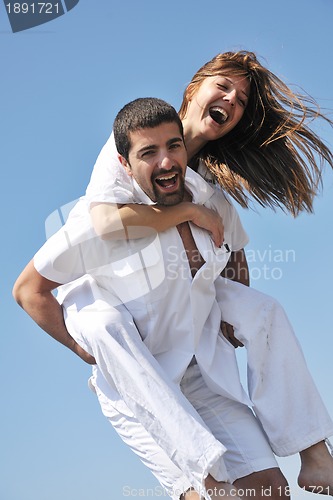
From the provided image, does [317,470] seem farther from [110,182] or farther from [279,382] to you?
[110,182]

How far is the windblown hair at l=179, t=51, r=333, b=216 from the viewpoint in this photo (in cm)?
520

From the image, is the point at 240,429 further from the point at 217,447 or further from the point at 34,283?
the point at 34,283

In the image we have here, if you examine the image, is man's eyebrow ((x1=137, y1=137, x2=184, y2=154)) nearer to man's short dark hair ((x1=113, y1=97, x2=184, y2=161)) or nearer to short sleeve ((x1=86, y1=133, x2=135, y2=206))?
man's short dark hair ((x1=113, y1=97, x2=184, y2=161))

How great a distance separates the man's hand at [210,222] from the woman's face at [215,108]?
0.54 meters

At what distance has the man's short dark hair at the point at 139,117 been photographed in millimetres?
4516

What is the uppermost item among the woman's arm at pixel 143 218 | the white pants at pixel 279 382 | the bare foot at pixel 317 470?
the woman's arm at pixel 143 218

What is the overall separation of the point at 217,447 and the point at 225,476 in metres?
0.17

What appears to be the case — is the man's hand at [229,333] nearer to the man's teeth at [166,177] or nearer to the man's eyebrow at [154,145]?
Result: the man's teeth at [166,177]

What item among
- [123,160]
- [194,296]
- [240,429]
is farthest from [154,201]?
[240,429]

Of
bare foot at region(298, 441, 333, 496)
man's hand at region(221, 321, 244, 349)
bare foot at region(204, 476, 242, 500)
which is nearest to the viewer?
bare foot at region(204, 476, 242, 500)

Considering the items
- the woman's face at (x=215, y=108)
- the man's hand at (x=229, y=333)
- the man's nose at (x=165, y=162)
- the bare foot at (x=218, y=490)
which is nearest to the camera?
the bare foot at (x=218, y=490)

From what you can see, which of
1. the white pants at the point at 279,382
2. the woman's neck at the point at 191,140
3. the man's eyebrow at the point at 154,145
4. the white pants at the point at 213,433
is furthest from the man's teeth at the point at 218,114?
the white pants at the point at 213,433

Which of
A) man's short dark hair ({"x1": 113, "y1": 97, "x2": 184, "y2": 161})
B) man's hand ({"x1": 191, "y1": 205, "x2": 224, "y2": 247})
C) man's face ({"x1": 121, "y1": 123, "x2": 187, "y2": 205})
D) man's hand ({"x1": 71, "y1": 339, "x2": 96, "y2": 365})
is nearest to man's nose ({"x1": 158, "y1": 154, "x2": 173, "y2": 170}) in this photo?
man's face ({"x1": 121, "y1": 123, "x2": 187, "y2": 205})

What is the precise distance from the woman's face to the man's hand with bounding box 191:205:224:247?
54 cm
